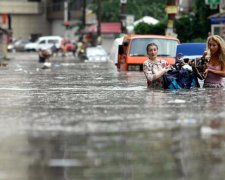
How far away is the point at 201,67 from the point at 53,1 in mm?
89832

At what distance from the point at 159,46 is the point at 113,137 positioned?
18.2 m

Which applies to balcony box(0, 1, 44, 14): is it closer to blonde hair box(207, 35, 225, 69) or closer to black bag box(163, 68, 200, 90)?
black bag box(163, 68, 200, 90)

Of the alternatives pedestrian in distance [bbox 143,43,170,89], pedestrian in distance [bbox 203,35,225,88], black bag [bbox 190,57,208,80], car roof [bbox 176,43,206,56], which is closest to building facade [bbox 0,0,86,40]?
car roof [bbox 176,43,206,56]

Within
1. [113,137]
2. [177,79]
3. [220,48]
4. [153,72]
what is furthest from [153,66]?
[113,137]

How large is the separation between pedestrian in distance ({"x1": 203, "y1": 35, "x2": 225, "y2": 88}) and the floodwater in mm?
1359

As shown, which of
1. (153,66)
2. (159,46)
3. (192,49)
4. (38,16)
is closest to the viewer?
(153,66)

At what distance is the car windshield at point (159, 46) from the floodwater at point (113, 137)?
40.1 feet

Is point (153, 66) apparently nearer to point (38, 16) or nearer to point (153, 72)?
point (153, 72)

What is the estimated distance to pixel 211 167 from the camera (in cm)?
735

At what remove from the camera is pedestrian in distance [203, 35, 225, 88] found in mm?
15906

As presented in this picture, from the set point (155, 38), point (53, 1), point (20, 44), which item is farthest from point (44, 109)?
point (53, 1)

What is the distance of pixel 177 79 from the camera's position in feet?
54.1

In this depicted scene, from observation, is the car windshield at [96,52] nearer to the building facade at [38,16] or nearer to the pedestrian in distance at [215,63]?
the pedestrian in distance at [215,63]

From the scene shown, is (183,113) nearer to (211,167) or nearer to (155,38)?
(211,167)
